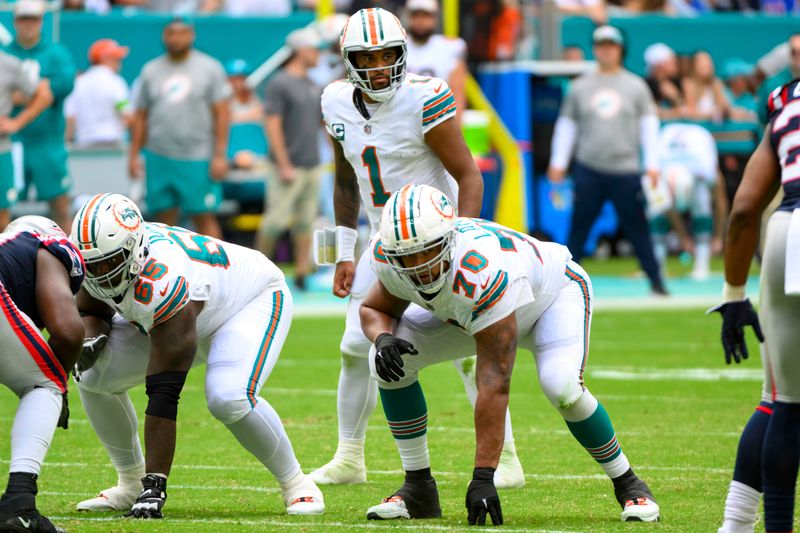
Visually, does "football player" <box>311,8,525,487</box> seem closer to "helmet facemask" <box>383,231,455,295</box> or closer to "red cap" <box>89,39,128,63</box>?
"helmet facemask" <box>383,231,455,295</box>

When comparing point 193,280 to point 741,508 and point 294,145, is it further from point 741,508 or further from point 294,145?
point 294,145

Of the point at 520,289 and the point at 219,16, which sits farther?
the point at 219,16

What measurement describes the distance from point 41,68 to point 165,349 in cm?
742

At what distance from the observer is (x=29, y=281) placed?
16.6 ft

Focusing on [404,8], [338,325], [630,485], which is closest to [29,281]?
[630,485]

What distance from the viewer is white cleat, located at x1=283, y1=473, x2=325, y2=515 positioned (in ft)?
18.1

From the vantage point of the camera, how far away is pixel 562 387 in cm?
528

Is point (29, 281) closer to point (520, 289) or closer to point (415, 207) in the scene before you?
point (415, 207)

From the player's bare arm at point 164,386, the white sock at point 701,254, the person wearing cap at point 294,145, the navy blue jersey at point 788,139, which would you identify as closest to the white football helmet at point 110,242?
the player's bare arm at point 164,386

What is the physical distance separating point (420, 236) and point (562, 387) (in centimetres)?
82

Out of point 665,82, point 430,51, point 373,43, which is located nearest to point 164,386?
point 373,43

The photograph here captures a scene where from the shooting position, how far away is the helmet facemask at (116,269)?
5164mm

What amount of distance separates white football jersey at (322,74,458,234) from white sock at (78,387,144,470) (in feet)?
4.47

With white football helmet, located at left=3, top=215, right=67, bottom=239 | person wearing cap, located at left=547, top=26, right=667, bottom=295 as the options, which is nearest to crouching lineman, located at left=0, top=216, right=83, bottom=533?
white football helmet, located at left=3, top=215, right=67, bottom=239
